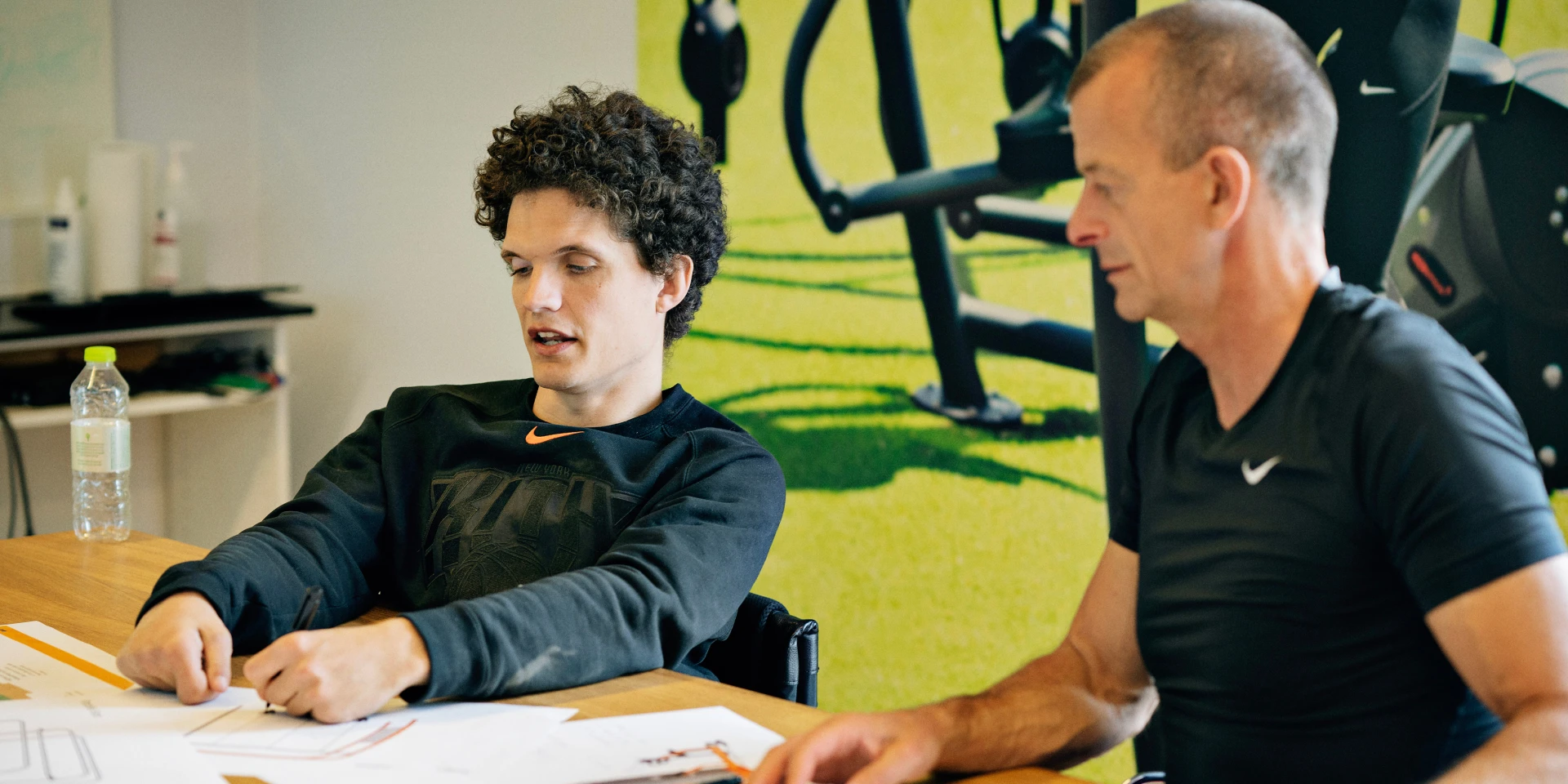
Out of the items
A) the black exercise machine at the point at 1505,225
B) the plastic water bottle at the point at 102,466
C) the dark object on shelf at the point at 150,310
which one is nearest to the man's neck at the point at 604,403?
the plastic water bottle at the point at 102,466

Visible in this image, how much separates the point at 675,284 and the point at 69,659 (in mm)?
791

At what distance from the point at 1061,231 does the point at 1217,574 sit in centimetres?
151

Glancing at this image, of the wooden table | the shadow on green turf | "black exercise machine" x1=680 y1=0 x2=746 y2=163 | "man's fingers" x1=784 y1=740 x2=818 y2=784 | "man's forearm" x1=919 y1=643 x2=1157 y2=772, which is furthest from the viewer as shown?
"black exercise machine" x1=680 y1=0 x2=746 y2=163

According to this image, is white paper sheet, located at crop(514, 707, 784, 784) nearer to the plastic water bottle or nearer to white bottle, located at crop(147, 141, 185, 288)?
the plastic water bottle

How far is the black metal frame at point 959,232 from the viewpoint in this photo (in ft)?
8.11

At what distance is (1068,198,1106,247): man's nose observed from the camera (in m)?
1.14

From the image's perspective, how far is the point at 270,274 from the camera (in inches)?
154

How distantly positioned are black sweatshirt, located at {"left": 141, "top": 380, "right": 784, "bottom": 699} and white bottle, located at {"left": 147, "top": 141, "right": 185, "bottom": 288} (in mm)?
2164

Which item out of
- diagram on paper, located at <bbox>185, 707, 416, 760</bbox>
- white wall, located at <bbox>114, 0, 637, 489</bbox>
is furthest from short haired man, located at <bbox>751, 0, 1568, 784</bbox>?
white wall, located at <bbox>114, 0, 637, 489</bbox>

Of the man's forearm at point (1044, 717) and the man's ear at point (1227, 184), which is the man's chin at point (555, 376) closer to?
the man's forearm at point (1044, 717)

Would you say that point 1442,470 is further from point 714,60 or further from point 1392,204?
point 714,60

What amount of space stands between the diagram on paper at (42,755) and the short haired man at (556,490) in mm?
116

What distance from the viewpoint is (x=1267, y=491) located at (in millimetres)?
1058

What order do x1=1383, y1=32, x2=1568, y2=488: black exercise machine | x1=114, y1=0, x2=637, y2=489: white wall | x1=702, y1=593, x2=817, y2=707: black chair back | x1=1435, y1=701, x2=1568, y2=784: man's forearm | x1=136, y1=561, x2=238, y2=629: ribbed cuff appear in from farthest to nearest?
x1=114, y1=0, x2=637, y2=489: white wall, x1=1383, y1=32, x2=1568, y2=488: black exercise machine, x1=702, y1=593, x2=817, y2=707: black chair back, x1=136, y1=561, x2=238, y2=629: ribbed cuff, x1=1435, y1=701, x2=1568, y2=784: man's forearm
